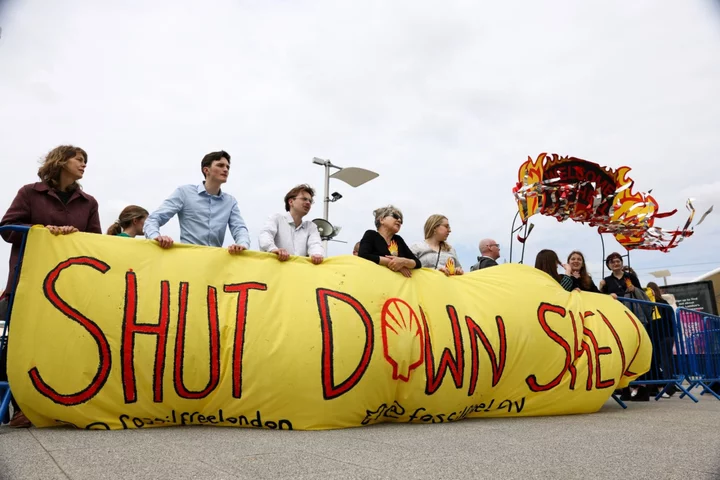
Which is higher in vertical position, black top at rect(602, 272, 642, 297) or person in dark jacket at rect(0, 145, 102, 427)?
person in dark jacket at rect(0, 145, 102, 427)

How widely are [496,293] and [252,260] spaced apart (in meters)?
1.82

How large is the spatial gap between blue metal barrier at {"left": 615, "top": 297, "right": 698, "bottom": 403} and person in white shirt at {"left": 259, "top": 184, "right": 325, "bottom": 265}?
366 cm

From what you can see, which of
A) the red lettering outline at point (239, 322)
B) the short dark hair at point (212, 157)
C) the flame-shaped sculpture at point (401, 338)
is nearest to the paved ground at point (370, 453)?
the red lettering outline at point (239, 322)

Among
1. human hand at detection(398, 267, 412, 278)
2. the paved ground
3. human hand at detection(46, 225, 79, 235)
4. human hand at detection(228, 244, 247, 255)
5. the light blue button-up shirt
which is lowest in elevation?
the paved ground

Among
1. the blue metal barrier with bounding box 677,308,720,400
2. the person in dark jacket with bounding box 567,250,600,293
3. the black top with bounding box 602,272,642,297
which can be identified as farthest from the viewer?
the black top with bounding box 602,272,642,297

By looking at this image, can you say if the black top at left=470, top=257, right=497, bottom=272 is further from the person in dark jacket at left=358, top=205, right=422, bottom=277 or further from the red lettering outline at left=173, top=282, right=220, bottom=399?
the red lettering outline at left=173, top=282, right=220, bottom=399

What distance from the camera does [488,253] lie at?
209 inches

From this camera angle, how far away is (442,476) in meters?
1.94

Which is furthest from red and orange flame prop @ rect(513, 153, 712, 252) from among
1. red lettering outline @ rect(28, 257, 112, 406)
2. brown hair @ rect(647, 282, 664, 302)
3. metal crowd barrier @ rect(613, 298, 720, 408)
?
red lettering outline @ rect(28, 257, 112, 406)

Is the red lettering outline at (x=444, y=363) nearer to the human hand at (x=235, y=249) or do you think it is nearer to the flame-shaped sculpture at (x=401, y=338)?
the flame-shaped sculpture at (x=401, y=338)

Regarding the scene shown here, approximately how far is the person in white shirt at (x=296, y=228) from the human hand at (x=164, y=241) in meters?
0.89

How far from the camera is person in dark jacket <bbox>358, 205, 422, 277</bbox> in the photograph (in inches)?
148

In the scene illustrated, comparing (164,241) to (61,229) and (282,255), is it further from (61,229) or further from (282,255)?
A: (282,255)

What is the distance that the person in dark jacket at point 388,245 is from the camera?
377cm
